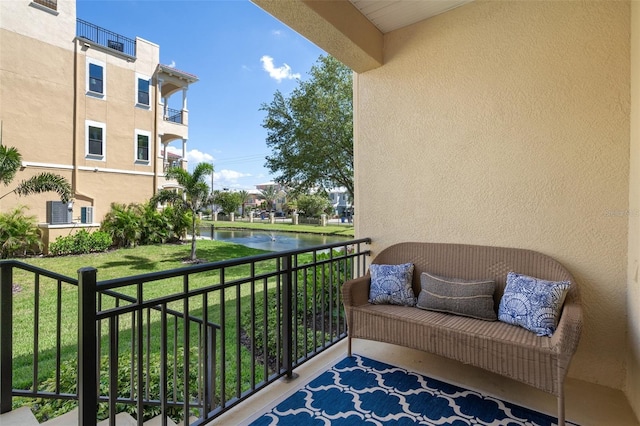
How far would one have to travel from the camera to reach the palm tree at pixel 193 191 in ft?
31.9

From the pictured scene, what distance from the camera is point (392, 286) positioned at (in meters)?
2.48

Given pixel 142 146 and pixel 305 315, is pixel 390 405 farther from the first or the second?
pixel 142 146

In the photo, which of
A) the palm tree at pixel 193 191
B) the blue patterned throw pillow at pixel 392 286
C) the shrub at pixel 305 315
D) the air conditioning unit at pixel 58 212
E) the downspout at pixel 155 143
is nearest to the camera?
the shrub at pixel 305 315

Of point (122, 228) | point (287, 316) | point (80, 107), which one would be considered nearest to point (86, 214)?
point (122, 228)

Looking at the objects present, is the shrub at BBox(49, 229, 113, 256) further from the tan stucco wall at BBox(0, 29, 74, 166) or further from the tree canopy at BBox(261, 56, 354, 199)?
the tree canopy at BBox(261, 56, 354, 199)

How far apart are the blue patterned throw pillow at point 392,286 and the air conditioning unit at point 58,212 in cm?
1081

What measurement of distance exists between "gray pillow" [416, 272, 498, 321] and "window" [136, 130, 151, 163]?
41.1 feet

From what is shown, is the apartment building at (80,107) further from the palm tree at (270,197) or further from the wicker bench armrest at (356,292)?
the palm tree at (270,197)

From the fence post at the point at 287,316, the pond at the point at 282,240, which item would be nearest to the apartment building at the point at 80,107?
the pond at the point at 282,240

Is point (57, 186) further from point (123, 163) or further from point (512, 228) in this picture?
point (512, 228)

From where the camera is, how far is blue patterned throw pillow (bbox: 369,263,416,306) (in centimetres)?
245

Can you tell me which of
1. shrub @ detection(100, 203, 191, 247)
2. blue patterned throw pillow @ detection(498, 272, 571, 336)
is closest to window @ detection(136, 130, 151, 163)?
shrub @ detection(100, 203, 191, 247)

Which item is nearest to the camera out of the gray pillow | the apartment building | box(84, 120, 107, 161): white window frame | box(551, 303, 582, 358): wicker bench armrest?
box(551, 303, 582, 358): wicker bench armrest

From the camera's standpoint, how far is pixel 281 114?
27.8 ft
